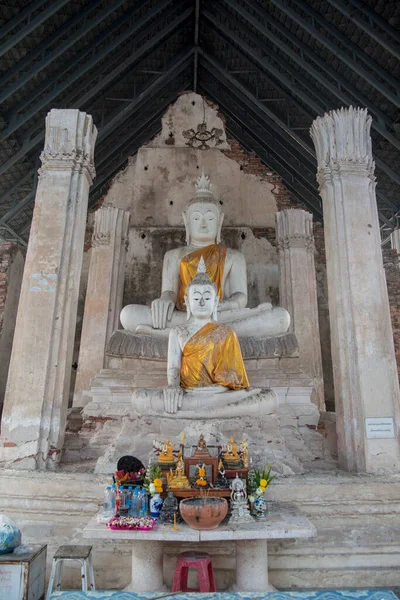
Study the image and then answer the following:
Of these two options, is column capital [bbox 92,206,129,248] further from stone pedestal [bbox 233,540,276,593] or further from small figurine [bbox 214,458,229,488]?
stone pedestal [bbox 233,540,276,593]

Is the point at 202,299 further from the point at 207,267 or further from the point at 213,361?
the point at 207,267

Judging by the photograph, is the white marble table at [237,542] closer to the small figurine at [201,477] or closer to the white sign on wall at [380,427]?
the small figurine at [201,477]

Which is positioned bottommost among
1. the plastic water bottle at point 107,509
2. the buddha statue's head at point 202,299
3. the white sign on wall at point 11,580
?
the white sign on wall at point 11,580

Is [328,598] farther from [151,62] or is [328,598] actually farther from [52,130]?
[151,62]

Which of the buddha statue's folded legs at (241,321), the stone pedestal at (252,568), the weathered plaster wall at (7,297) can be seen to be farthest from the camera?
the weathered plaster wall at (7,297)

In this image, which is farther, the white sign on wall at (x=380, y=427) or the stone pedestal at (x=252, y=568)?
the white sign on wall at (x=380, y=427)

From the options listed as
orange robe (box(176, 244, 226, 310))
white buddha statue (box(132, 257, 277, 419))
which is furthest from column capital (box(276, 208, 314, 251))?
white buddha statue (box(132, 257, 277, 419))

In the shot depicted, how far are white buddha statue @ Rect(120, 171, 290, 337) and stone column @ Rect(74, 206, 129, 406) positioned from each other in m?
1.43

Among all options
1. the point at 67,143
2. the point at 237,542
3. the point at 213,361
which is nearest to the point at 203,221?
the point at 67,143

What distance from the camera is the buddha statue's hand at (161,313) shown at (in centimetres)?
646

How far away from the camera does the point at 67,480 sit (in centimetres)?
379

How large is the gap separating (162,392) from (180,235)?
601 centimetres

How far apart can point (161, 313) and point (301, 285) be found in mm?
3442

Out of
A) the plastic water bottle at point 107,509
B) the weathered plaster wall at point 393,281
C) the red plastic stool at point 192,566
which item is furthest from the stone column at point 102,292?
the weathered plaster wall at point 393,281
